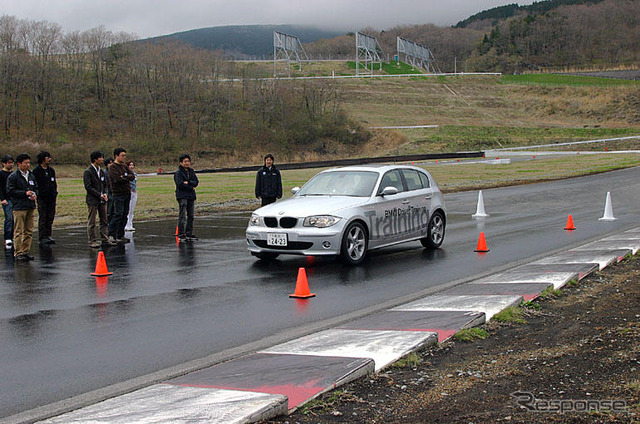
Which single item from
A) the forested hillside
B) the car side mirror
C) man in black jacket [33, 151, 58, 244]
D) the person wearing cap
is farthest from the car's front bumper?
the forested hillside

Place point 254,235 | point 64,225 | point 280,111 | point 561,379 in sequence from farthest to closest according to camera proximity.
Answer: point 280,111 → point 64,225 → point 254,235 → point 561,379

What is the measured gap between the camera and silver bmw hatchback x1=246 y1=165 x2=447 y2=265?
11523 mm

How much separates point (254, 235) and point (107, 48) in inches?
3818

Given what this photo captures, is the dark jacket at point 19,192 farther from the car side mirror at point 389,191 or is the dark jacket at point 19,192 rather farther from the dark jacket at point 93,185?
the car side mirror at point 389,191

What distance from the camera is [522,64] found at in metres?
181

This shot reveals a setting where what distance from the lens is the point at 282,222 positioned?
462 inches

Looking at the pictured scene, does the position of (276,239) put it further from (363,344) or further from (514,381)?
(514,381)

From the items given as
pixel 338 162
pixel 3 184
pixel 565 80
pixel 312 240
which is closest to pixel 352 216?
pixel 312 240

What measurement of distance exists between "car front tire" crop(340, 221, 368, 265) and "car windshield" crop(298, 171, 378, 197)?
0.85 metres

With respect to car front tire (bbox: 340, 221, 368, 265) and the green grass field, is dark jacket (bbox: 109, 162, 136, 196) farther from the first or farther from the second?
the green grass field

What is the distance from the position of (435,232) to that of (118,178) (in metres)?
6.82

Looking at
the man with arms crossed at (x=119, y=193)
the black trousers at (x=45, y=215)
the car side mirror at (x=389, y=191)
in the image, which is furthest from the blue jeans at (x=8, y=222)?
the car side mirror at (x=389, y=191)

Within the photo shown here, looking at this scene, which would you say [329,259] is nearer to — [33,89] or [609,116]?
[33,89]

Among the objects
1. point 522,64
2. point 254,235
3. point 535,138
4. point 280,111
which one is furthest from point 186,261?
point 522,64
